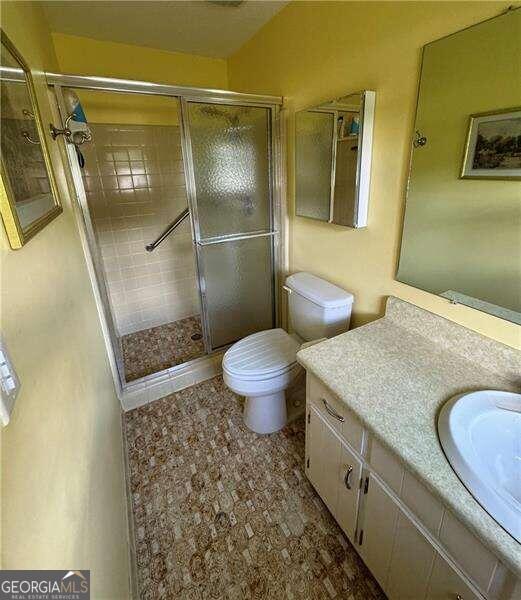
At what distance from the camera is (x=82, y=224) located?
1549 mm

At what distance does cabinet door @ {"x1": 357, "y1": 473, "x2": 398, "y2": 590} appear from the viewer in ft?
3.02

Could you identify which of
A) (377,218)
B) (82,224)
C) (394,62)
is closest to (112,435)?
(82,224)

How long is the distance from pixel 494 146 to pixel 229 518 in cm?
175

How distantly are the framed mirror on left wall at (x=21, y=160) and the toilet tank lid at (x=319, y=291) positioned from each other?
1.16 m

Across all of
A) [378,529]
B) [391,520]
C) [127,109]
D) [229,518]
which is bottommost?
[229,518]

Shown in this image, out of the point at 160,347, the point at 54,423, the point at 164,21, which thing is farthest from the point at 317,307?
the point at 164,21

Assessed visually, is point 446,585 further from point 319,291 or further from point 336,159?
point 336,159

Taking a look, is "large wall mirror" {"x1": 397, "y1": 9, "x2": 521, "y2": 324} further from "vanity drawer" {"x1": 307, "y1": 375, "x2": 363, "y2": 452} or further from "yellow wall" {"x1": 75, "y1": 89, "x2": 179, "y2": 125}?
"yellow wall" {"x1": 75, "y1": 89, "x2": 179, "y2": 125}

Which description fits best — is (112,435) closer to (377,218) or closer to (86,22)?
(377,218)

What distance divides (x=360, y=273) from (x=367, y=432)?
82cm

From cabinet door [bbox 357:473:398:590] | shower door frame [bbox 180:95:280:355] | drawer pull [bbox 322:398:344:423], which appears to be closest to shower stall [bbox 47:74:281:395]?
shower door frame [bbox 180:95:280:355]

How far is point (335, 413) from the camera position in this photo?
1070mm

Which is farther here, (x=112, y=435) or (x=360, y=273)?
(x=360, y=273)

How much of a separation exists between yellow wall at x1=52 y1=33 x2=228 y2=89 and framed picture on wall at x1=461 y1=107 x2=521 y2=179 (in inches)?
78.1
